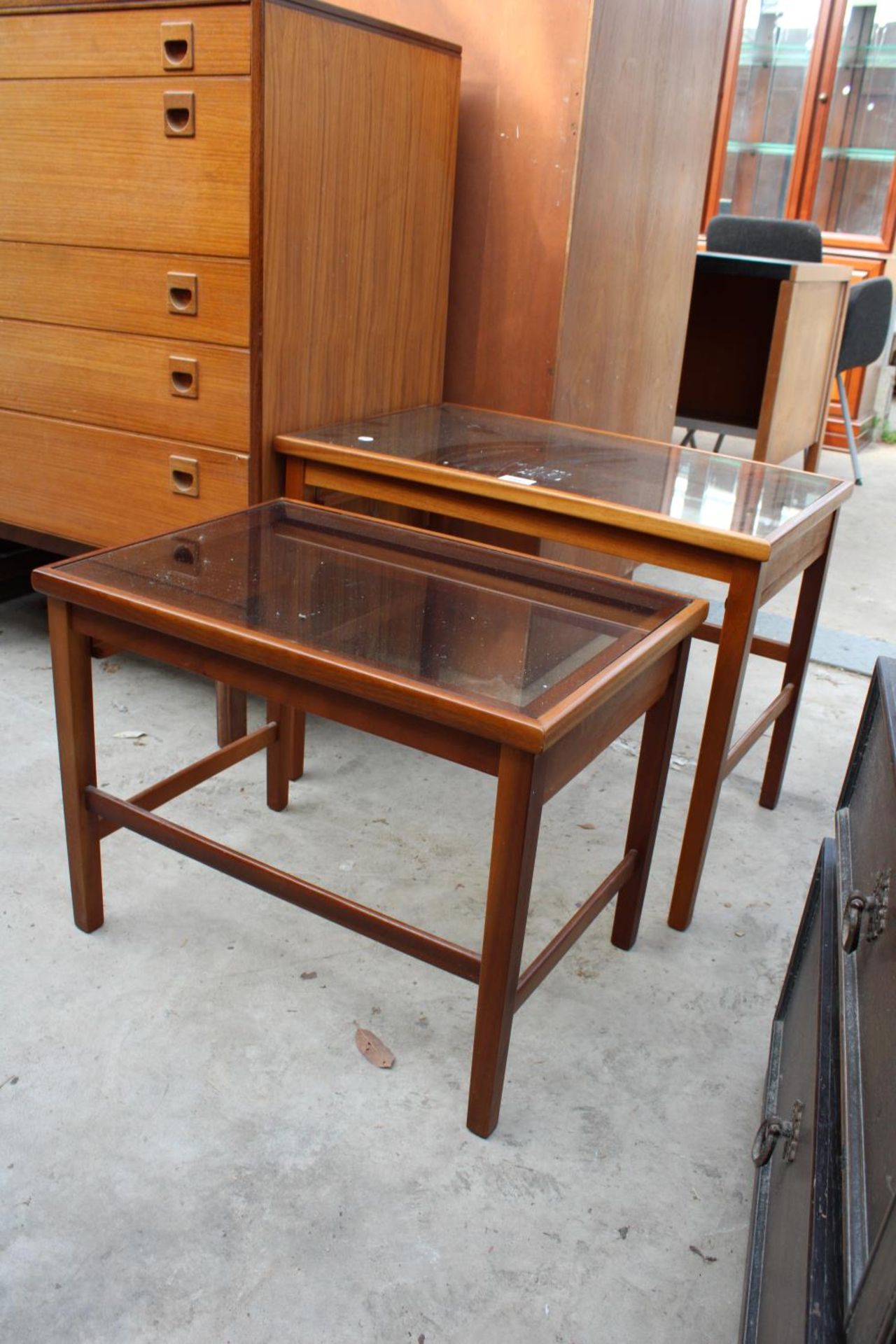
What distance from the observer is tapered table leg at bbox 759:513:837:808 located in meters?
2.02

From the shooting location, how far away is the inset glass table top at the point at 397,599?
4.09 feet

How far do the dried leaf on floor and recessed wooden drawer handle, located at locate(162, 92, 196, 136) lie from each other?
142cm

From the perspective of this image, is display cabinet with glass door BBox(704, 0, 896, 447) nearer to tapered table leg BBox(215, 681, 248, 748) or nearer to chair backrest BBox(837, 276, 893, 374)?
chair backrest BBox(837, 276, 893, 374)

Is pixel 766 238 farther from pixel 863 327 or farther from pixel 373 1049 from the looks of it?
pixel 373 1049

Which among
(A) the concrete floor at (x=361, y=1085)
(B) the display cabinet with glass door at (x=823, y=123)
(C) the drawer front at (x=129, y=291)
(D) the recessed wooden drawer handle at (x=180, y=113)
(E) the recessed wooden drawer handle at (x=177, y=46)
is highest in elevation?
(B) the display cabinet with glass door at (x=823, y=123)

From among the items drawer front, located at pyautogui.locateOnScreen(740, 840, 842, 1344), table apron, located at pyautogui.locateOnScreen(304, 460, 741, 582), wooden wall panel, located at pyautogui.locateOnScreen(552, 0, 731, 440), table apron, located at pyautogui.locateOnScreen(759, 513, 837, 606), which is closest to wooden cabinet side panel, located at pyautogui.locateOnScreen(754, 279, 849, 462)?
wooden wall panel, located at pyautogui.locateOnScreen(552, 0, 731, 440)

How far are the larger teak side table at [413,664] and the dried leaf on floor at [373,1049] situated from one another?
6.1 inches

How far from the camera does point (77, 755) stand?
1.53 meters

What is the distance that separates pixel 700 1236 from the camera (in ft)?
4.07

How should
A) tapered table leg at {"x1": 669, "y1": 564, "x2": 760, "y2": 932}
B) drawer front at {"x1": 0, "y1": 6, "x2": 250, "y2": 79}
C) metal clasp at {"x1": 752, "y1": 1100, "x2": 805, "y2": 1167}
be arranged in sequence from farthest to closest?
drawer front at {"x1": 0, "y1": 6, "x2": 250, "y2": 79} < tapered table leg at {"x1": 669, "y1": 564, "x2": 760, "y2": 932} < metal clasp at {"x1": 752, "y1": 1100, "x2": 805, "y2": 1167}

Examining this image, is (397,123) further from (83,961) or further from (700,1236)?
(700,1236)

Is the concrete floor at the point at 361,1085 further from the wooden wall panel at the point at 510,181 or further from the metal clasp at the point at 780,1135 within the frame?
the wooden wall panel at the point at 510,181

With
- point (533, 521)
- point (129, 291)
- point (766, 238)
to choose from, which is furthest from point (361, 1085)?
point (766, 238)

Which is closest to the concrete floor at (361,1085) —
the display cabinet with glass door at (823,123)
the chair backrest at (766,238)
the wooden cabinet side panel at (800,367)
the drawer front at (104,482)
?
the drawer front at (104,482)
